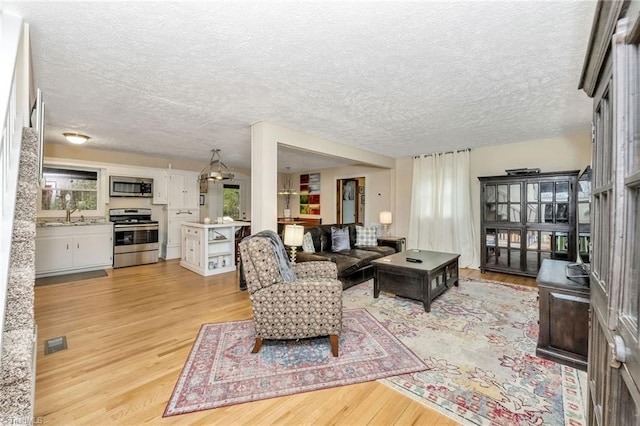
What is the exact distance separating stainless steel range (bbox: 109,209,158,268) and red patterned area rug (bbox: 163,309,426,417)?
157 inches

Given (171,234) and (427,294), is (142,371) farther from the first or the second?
(171,234)

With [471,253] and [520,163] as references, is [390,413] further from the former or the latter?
[520,163]

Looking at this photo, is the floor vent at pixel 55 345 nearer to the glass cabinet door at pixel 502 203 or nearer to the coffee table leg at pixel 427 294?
the coffee table leg at pixel 427 294

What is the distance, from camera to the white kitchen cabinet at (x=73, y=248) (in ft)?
15.0

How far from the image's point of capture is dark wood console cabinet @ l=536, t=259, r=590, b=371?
203 cm

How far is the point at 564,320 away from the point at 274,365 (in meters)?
2.31

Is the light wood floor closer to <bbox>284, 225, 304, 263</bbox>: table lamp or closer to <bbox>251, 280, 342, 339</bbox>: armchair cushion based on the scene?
<bbox>251, 280, 342, 339</bbox>: armchair cushion

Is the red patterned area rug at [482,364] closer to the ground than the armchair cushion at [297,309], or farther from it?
closer to the ground

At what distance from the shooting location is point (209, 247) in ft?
15.9

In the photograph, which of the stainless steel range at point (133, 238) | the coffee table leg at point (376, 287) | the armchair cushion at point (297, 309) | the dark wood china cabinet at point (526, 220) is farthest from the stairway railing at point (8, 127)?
the dark wood china cabinet at point (526, 220)

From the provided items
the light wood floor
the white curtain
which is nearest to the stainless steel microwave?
the light wood floor

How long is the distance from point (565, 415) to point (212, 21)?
3.18 m

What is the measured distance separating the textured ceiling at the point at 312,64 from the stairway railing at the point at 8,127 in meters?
0.15

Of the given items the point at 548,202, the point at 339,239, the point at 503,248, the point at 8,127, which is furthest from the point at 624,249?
the point at 503,248
